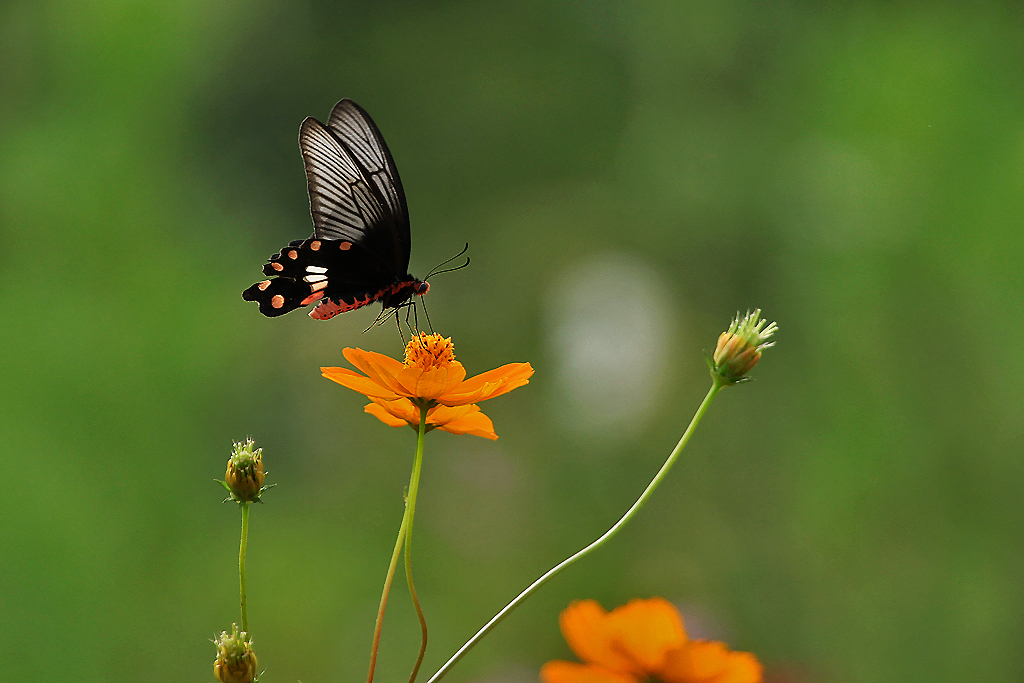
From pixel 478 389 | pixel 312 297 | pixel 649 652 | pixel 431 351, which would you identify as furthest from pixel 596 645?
pixel 312 297

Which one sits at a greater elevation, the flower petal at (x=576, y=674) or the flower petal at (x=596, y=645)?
the flower petal at (x=596, y=645)

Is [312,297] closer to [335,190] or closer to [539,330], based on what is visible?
[335,190]

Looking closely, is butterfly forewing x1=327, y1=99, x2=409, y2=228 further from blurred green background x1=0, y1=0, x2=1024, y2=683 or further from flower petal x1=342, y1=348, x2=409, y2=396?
blurred green background x1=0, y1=0, x2=1024, y2=683

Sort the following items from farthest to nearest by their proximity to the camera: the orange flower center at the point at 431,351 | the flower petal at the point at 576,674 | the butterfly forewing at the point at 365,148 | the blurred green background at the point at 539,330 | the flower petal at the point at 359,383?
the blurred green background at the point at 539,330 → the butterfly forewing at the point at 365,148 → the orange flower center at the point at 431,351 → the flower petal at the point at 359,383 → the flower petal at the point at 576,674

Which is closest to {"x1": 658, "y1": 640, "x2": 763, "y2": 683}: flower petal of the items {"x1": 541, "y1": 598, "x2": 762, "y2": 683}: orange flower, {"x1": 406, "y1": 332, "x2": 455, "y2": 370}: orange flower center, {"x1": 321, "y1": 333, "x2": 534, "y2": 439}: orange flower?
{"x1": 541, "y1": 598, "x2": 762, "y2": 683}: orange flower

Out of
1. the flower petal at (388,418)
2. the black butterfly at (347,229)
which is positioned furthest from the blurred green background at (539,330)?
the flower petal at (388,418)

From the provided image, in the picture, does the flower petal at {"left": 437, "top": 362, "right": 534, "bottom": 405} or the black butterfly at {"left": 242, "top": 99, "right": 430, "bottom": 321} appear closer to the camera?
the flower petal at {"left": 437, "top": 362, "right": 534, "bottom": 405}

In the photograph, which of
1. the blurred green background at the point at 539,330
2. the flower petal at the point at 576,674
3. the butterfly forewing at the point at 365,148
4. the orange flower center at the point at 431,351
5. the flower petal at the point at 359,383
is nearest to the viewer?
the flower petal at the point at 576,674

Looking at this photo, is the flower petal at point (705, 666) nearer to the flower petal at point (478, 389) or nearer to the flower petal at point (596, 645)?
the flower petal at point (596, 645)
